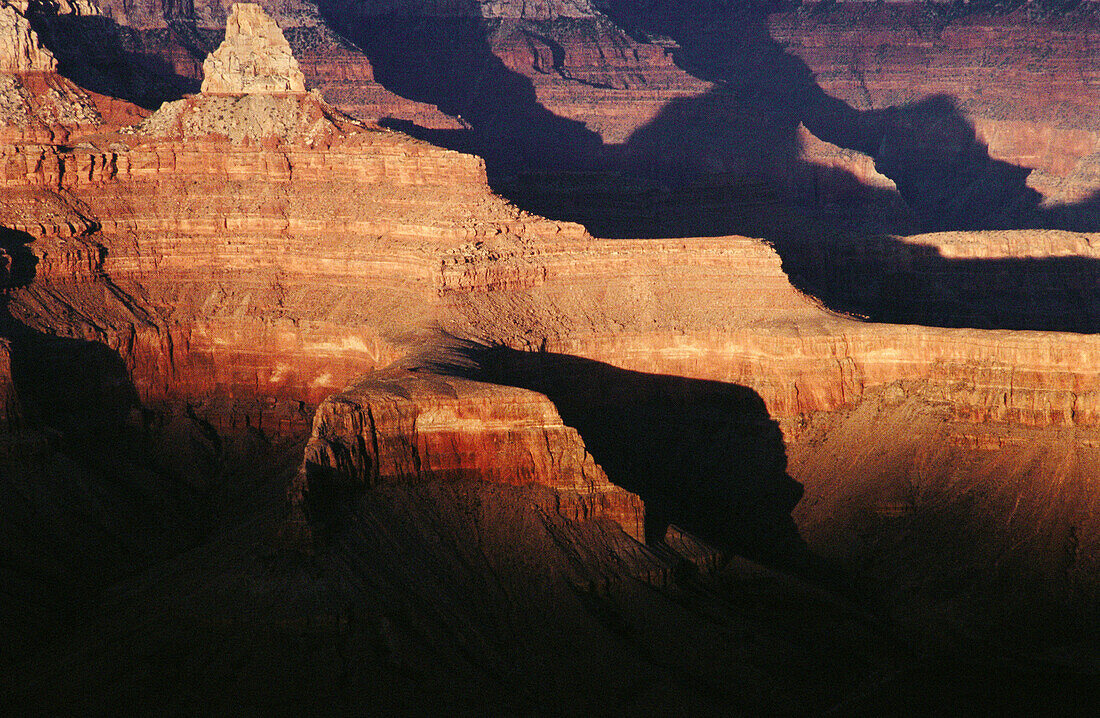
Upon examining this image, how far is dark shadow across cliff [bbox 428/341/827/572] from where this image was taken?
66812mm

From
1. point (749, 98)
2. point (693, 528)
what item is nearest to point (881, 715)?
point (693, 528)

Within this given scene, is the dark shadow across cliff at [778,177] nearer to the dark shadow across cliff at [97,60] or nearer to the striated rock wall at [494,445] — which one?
the dark shadow across cliff at [97,60]

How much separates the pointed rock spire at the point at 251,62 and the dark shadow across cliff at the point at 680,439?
21.0 metres

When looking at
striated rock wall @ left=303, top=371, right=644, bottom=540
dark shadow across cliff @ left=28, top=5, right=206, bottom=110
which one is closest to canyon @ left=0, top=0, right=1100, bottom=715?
striated rock wall @ left=303, top=371, right=644, bottom=540

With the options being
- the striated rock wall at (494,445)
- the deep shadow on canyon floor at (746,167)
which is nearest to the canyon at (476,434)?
the striated rock wall at (494,445)

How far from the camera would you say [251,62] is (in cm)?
8588

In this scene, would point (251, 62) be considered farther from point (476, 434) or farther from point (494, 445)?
point (494, 445)

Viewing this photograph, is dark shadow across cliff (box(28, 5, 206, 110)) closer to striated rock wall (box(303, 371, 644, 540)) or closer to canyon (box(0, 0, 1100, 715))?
canyon (box(0, 0, 1100, 715))

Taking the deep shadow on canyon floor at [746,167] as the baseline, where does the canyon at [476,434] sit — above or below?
below

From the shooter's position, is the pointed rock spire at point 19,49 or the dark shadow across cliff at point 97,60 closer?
the pointed rock spire at point 19,49

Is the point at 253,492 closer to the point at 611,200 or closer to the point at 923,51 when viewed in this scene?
the point at 611,200

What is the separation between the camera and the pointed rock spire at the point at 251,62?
85562mm

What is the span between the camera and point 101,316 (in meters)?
75.6

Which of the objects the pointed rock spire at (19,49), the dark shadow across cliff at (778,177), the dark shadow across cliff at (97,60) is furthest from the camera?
the dark shadow across cliff at (778,177)
